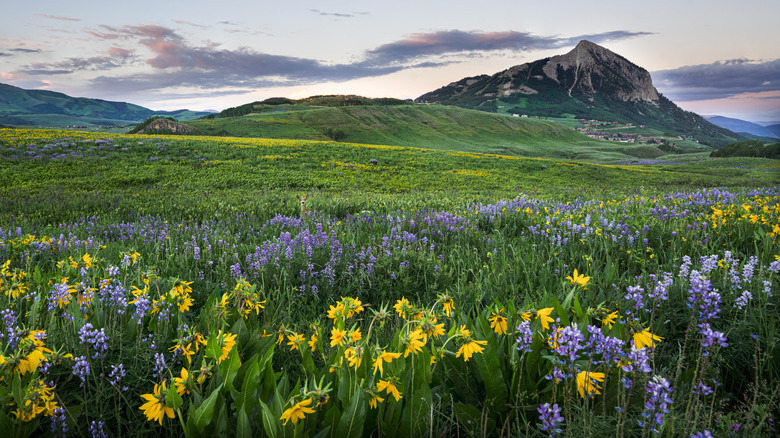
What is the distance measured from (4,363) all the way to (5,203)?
12.2m

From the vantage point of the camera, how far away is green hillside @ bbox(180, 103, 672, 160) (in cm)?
7425

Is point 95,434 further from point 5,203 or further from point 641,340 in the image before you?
point 5,203

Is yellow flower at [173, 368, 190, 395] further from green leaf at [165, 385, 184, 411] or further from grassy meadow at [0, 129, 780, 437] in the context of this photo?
green leaf at [165, 385, 184, 411]

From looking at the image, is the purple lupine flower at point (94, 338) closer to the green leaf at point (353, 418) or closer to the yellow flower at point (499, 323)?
the green leaf at point (353, 418)

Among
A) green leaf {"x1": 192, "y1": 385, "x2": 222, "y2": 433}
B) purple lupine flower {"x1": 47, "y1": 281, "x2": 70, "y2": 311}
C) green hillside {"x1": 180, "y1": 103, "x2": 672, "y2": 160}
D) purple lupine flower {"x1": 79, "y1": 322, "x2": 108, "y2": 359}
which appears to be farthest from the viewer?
green hillside {"x1": 180, "y1": 103, "x2": 672, "y2": 160}

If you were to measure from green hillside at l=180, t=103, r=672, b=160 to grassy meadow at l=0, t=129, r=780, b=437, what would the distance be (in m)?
62.7

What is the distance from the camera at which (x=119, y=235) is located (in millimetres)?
6758

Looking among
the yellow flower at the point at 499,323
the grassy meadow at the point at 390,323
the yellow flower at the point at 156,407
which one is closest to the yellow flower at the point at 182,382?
the grassy meadow at the point at 390,323

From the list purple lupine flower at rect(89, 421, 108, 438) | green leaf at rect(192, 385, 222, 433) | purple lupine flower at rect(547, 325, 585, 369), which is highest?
purple lupine flower at rect(547, 325, 585, 369)

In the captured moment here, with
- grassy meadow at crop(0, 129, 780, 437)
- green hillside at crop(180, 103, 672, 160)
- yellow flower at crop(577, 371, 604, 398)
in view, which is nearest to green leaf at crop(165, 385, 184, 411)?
grassy meadow at crop(0, 129, 780, 437)

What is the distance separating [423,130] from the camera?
96438 millimetres

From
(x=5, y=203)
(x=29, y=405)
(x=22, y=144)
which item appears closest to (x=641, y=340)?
(x=29, y=405)

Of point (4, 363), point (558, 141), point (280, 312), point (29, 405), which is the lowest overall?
point (280, 312)

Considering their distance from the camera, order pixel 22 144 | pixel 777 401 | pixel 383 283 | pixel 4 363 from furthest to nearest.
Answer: pixel 22 144, pixel 383 283, pixel 777 401, pixel 4 363
